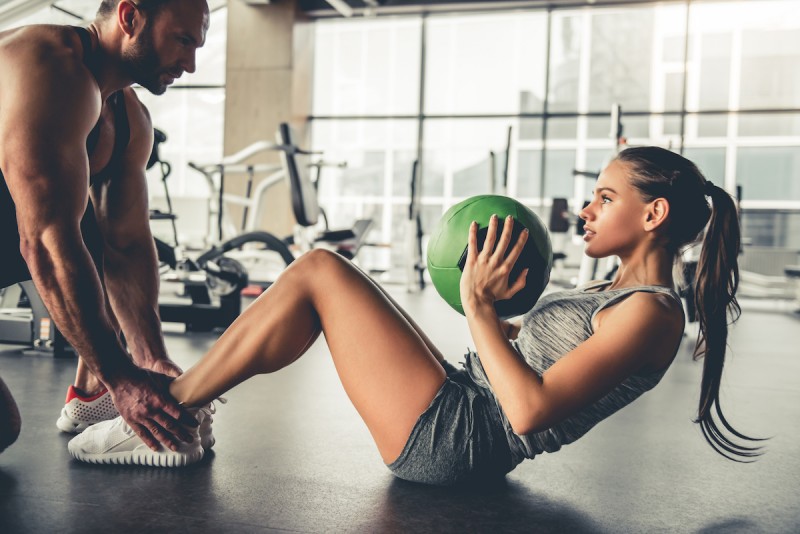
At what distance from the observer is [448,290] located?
1.27m

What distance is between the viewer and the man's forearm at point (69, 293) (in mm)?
1258

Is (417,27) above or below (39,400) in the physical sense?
above

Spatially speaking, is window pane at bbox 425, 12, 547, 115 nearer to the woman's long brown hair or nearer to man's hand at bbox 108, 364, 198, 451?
the woman's long brown hair

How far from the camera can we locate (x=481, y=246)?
1215 mm

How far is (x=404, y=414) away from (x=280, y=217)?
6.96 meters

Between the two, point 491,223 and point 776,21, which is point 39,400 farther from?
point 776,21

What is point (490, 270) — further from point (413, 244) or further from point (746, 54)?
point (746, 54)

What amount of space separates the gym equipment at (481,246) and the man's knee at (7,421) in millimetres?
907

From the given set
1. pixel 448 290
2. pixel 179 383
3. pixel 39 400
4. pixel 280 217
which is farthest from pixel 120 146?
pixel 280 217

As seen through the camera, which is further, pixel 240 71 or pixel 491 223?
pixel 240 71

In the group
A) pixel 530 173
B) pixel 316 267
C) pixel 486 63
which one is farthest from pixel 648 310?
pixel 486 63

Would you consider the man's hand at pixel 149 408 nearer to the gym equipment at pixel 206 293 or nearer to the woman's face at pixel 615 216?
the woman's face at pixel 615 216

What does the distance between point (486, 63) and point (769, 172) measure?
313cm

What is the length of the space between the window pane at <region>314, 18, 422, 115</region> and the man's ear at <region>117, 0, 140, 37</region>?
6.63 m
